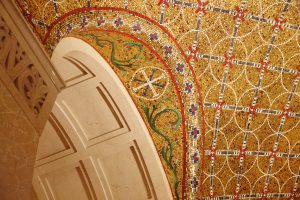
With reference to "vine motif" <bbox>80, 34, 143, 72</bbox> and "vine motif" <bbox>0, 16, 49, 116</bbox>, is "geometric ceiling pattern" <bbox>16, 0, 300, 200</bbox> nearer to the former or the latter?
"vine motif" <bbox>80, 34, 143, 72</bbox>

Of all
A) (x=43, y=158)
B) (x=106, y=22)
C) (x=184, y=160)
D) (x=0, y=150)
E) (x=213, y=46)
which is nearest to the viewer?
(x=0, y=150)

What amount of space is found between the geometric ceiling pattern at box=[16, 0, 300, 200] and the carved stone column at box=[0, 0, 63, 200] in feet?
4.28

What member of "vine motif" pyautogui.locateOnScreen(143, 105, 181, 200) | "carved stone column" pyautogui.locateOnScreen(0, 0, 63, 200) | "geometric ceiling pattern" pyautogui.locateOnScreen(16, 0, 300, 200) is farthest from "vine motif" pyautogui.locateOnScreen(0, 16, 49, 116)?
"vine motif" pyautogui.locateOnScreen(143, 105, 181, 200)

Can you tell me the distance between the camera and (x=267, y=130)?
5.21m

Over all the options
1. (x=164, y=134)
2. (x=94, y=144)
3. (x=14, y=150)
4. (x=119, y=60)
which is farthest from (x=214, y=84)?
(x=14, y=150)

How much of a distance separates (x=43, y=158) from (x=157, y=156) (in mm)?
1982

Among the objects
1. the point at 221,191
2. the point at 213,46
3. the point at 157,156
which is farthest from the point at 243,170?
the point at 213,46

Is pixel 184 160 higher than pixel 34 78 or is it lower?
lower

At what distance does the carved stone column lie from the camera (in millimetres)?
2295

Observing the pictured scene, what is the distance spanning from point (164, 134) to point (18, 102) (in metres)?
2.74

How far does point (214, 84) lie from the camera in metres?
4.79

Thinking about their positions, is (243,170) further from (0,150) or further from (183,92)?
(0,150)

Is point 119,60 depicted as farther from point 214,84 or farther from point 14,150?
point 14,150

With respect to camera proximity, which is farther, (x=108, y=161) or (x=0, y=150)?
(x=108, y=161)
